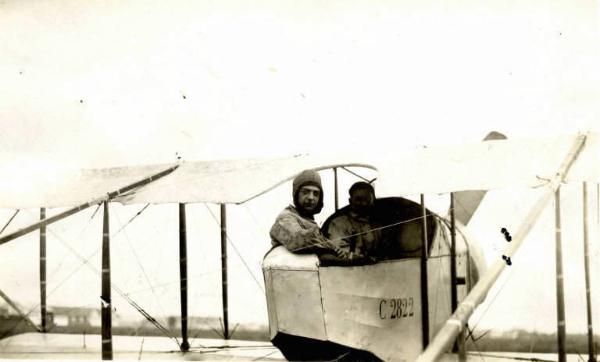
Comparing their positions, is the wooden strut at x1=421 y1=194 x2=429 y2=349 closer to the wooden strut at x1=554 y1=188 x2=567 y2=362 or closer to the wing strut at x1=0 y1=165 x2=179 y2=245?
the wooden strut at x1=554 y1=188 x2=567 y2=362

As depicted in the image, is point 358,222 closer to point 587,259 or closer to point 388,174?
point 388,174

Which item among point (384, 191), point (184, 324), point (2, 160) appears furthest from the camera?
point (184, 324)

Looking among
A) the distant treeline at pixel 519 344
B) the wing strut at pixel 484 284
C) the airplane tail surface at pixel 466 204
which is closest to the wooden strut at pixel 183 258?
the airplane tail surface at pixel 466 204

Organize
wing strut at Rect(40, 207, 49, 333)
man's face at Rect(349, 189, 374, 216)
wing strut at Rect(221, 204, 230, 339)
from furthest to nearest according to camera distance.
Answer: wing strut at Rect(40, 207, 49, 333)
wing strut at Rect(221, 204, 230, 339)
man's face at Rect(349, 189, 374, 216)

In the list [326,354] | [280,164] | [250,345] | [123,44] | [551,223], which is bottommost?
[250,345]

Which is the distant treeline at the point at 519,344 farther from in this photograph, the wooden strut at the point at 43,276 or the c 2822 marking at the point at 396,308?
the wooden strut at the point at 43,276

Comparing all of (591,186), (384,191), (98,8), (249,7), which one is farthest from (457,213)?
(98,8)

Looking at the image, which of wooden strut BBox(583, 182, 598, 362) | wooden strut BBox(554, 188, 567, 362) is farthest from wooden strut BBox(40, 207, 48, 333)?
wooden strut BBox(583, 182, 598, 362)

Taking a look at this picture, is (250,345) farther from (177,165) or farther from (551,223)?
(551,223)
